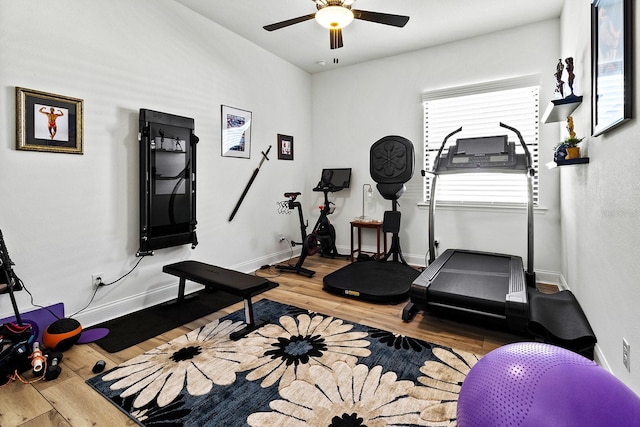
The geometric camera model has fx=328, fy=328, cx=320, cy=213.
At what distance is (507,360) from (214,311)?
2.50 meters

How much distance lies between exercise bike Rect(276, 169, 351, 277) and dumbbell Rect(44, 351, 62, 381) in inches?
98.2

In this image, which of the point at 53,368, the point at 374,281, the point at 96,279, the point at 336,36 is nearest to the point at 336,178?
the point at 374,281

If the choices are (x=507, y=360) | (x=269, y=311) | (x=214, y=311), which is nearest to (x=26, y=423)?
(x=214, y=311)

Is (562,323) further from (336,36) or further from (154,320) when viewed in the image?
(154,320)

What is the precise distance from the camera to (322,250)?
459cm

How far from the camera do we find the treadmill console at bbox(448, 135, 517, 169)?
11.3 ft

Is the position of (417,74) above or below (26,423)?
above

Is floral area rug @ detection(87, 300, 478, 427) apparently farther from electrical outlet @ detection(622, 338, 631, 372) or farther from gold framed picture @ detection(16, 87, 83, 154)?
gold framed picture @ detection(16, 87, 83, 154)

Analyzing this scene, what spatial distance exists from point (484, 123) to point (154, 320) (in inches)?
166

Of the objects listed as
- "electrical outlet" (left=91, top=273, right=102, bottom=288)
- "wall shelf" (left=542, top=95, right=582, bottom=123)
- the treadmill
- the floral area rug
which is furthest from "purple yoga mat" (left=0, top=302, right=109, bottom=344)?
"wall shelf" (left=542, top=95, right=582, bottom=123)

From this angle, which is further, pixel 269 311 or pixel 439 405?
pixel 269 311

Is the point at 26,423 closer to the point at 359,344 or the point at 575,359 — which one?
the point at 359,344

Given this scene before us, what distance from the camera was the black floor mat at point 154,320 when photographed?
245cm

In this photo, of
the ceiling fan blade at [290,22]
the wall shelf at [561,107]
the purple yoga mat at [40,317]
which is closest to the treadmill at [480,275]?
the wall shelf at [561,107]
